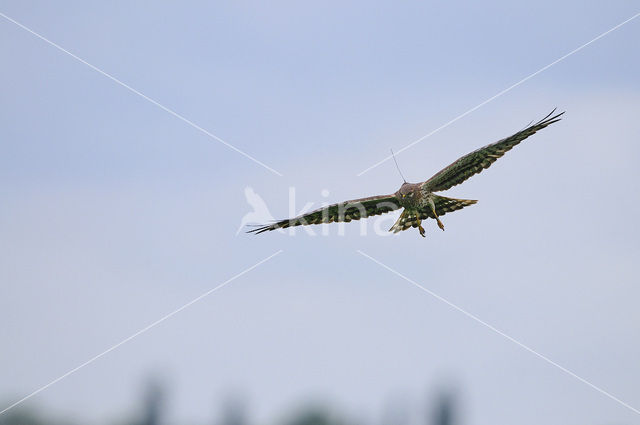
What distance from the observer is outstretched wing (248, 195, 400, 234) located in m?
25.7

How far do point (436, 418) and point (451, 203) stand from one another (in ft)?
253

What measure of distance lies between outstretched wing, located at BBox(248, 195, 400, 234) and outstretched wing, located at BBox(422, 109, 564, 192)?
131cm

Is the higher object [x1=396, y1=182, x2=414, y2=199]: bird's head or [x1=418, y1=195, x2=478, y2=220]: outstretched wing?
[x1=396, y1=182, x2=414, y2=199]: bird's head

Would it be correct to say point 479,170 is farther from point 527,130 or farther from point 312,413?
point 312,413

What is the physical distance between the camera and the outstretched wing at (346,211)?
84.2 feet

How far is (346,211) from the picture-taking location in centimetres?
2670

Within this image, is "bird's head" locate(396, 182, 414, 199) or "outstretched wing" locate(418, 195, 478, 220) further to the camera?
"outstretched wing" locate(418, 195, 478, 220)

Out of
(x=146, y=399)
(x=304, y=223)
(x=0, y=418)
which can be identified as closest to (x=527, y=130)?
(x=304, y=223)

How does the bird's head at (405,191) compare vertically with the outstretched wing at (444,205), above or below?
above

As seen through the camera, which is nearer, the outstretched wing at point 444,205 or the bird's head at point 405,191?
the bird's head at point 405,191

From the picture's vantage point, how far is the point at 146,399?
88938mm

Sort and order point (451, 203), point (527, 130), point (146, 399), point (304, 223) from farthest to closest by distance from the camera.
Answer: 1. point (146, 399)
2. point (304, 223)
3. point (451, 203)
4. point (527, 130)

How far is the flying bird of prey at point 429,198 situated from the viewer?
24.2 metres

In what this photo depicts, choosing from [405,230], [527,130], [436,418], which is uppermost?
[527,130]
